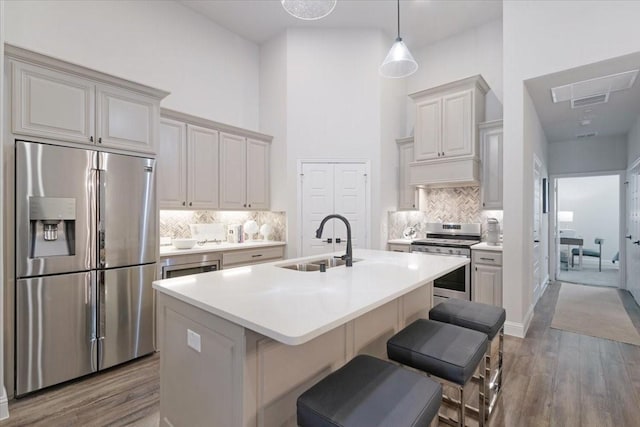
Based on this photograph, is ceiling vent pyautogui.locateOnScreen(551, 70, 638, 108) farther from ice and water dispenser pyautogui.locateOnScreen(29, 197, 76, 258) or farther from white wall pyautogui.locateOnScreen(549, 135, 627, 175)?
ice and water dispenser pyautogui.locateOnScreen(29, 197, 76, 258)

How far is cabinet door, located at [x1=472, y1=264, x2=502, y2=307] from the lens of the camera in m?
3.64

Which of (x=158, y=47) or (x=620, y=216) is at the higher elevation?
(x=158, y=47)

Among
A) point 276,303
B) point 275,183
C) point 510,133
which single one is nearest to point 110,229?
point 276,303

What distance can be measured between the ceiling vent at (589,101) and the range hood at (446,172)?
4.15 feet

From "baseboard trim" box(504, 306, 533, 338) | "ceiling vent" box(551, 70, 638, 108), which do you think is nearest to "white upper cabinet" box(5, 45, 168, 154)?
"baseboard trim" box(504, 306, 533, 338)

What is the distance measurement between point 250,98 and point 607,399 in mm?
5179

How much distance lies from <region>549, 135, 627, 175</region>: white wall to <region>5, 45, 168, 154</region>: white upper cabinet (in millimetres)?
6886

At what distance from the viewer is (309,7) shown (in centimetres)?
191

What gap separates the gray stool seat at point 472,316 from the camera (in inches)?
80.8

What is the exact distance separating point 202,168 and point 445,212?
358cm

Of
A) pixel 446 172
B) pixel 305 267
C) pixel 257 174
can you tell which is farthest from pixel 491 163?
pixel 257 174

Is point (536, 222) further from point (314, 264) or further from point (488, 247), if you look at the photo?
point (314, 264)

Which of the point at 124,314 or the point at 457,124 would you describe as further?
the point at 457,124

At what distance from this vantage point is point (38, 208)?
2.33 m
